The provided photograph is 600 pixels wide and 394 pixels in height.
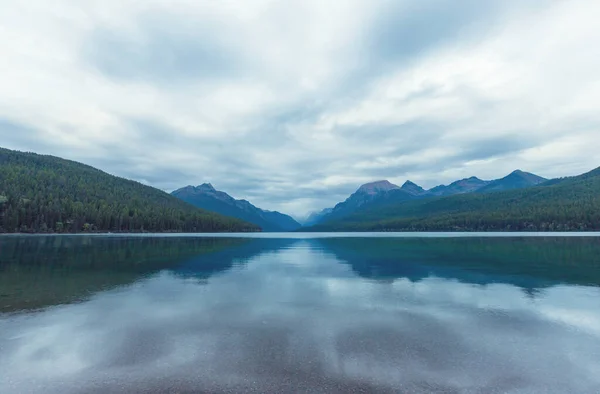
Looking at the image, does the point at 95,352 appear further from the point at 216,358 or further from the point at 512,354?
the point at 512,354

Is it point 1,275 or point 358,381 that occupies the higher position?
point 1,275

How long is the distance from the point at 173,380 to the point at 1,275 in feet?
147

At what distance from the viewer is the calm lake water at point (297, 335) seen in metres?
15.2

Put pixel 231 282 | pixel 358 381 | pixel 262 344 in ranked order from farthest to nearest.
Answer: pixel 231 282, pixel 262 344, pixel 358 381

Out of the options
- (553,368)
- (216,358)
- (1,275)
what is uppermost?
(1,275)

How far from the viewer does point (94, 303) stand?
30016mm

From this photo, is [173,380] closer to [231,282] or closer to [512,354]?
[512,354]

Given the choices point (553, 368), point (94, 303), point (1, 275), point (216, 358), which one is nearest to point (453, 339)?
point (553, 368)

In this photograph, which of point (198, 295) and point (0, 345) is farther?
point (198, 295)

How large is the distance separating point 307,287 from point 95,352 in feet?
81.5

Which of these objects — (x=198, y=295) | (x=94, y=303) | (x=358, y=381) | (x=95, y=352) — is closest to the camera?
(x=358, y=381)

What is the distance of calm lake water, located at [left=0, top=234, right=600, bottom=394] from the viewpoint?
15172mm

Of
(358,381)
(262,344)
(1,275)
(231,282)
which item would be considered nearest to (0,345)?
(262,344)

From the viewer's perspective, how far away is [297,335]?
854 inches
